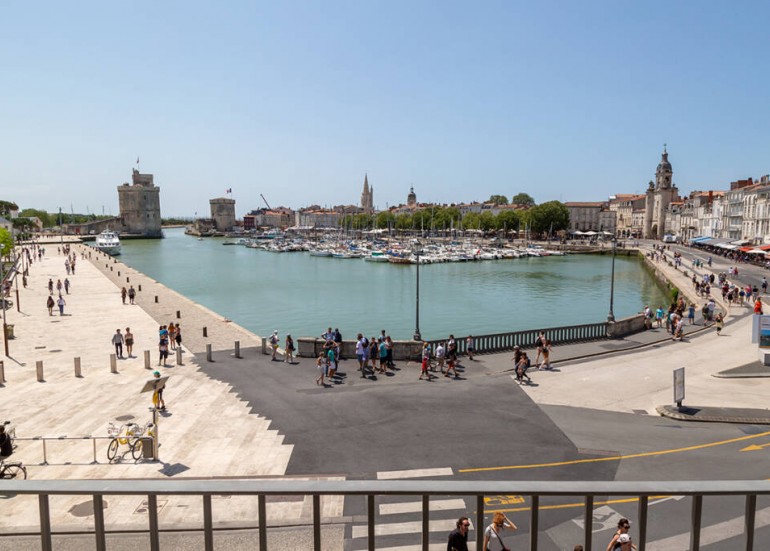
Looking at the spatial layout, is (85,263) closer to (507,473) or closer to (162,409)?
(162,409)

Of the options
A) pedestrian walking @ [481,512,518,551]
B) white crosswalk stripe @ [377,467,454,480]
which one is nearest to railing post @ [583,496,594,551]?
pedestrian walking @ [481,512,518,551]

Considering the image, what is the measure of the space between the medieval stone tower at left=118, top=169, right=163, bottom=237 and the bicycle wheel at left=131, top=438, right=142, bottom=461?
647 ft

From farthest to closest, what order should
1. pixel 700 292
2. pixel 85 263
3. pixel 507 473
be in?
pixel 85 263
pixel 700 292
pixel 507 473

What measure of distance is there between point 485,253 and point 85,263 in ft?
236

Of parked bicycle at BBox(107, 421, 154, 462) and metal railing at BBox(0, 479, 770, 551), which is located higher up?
metal railing at BBox(0, 479, 770, 551)

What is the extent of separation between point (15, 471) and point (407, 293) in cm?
5403

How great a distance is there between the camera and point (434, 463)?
13.0 metres

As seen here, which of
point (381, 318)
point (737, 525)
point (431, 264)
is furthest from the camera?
point (431, 264)

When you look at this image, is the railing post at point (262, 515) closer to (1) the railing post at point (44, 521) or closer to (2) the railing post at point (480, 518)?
(1) the railing post at point (44, 521)

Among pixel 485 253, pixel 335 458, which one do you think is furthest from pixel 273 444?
pixel 485 253

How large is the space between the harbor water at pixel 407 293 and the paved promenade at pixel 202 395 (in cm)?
1479

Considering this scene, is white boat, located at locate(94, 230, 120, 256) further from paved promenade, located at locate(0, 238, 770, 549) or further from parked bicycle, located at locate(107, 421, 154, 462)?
parked bicycle, located at locate(107, 421, 154, 462)

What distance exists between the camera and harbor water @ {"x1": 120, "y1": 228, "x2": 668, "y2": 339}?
152ft

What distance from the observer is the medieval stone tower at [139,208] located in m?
193
